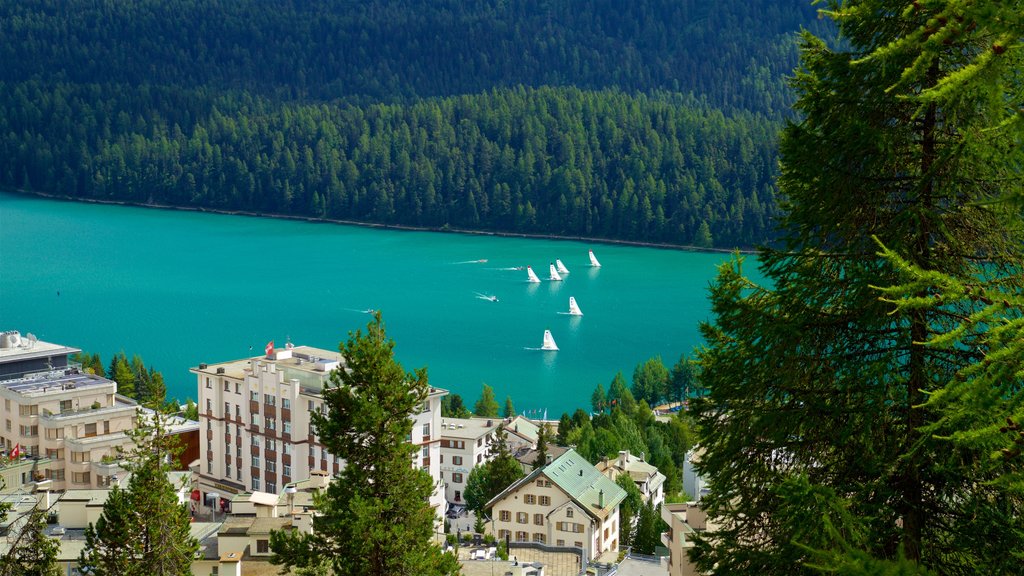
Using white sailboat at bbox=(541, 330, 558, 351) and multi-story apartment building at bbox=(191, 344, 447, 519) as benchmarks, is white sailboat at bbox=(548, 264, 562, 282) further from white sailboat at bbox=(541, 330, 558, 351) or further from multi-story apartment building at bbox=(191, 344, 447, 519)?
multi-story apartment building at bbox=(191, 344, 447, 519)

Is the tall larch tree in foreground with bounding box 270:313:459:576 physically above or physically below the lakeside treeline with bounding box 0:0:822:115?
below

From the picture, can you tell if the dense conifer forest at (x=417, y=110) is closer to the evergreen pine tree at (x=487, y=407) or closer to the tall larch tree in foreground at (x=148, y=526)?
the evergreen pine tree at (x=487, y=407)

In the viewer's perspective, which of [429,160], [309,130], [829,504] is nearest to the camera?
[829,504]

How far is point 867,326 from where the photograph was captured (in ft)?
9.38

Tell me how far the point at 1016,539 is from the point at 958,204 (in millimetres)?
758

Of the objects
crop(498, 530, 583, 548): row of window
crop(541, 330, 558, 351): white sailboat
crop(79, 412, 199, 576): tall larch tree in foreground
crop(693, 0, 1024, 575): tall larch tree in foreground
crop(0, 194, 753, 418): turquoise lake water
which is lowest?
crop(498, 530, 583, 548): row of window

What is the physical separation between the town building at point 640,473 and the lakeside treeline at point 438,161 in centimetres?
4642

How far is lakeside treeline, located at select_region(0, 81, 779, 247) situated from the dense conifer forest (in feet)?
0.49

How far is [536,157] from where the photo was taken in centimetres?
7500

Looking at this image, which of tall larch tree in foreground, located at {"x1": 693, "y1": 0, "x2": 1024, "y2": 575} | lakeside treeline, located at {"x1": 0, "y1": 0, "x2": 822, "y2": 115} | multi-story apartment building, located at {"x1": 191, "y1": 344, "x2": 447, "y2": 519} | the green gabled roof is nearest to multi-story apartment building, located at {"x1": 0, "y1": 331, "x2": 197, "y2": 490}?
multi-story apartment building, located at {"x1": 191, "y1": 344, "x2": 447, "y2": 519}

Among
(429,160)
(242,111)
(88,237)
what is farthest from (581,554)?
(242,111)

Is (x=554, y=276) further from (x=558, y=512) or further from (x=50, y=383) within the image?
(x=558, y=512)

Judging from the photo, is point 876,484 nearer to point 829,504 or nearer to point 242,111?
point 829,504

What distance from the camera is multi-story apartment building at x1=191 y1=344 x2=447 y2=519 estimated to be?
16312 millimetres
